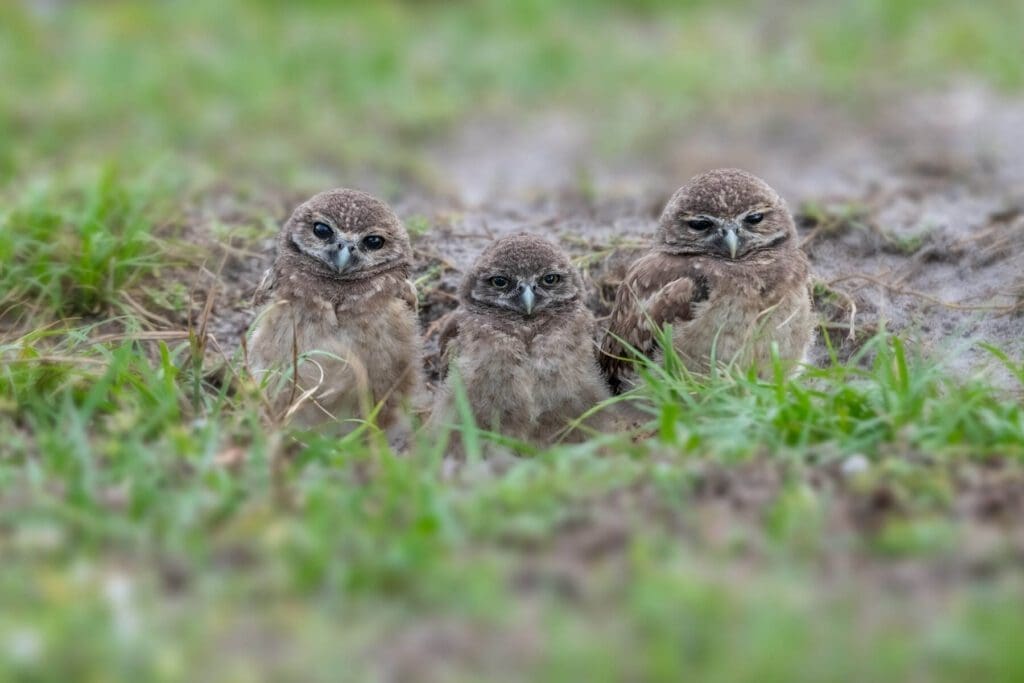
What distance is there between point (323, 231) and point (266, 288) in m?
0.35

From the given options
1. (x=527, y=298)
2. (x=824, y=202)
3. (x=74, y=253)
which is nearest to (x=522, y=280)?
(x=527, y=298)

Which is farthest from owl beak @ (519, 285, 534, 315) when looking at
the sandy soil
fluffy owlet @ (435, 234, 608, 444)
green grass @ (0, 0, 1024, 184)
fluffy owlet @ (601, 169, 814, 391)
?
green grass @ (0, 0, 1024, 184)

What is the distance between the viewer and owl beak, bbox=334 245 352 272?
5.90 m

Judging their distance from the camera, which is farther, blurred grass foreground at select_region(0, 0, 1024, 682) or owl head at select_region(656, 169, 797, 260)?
owl head at select_region(656, 169, 797, 260)

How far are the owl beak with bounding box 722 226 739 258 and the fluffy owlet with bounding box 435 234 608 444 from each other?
622 millimetres

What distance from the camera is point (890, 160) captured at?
10281mm

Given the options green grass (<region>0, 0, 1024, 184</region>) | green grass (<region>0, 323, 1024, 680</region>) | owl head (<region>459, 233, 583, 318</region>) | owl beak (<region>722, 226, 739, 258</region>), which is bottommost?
green grass (<region>0, 323, 1024, 680</region>)

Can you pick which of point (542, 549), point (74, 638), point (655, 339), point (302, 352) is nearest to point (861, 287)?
point (655, 339)

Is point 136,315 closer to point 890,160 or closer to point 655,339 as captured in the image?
point 655,339

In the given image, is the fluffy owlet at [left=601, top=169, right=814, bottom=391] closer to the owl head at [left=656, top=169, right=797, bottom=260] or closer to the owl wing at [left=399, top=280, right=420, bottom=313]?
the owl head at [left=656, top=169, right=797, bottom=260]

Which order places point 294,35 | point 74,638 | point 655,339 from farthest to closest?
point 294,35 → point 655,339 → point 74,638

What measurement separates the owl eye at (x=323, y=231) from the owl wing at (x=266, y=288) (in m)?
0.24

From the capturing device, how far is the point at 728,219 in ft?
19.2

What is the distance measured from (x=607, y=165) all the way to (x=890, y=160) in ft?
6.86
